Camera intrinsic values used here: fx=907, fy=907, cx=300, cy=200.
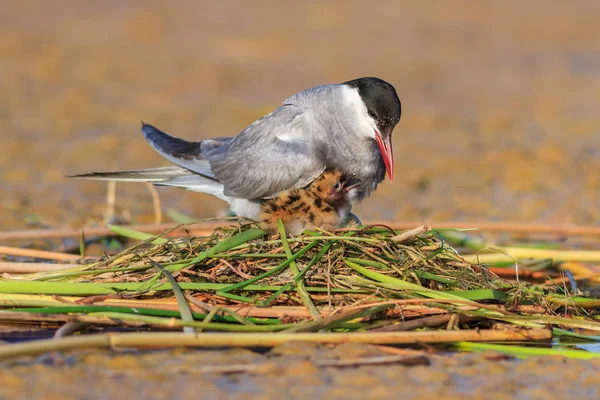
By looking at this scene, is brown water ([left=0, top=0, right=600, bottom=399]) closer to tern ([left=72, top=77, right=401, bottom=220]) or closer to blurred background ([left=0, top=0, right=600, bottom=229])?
blurred background ([left=0, top=0, right=600, bottom=229])

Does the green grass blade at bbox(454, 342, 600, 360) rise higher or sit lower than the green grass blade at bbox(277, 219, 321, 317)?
lower

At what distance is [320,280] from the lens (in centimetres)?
390

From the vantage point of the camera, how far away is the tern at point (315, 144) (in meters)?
4.56

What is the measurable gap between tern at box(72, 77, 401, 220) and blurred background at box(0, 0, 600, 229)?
1530 millimetres

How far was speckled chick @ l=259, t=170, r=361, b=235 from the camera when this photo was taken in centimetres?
417

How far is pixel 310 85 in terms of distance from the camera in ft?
33.9

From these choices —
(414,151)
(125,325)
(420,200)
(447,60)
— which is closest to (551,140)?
(414,151)

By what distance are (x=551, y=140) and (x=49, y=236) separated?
556 centimetres

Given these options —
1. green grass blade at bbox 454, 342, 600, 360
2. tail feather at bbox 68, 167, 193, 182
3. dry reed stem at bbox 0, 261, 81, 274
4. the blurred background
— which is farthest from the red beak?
the blurred background

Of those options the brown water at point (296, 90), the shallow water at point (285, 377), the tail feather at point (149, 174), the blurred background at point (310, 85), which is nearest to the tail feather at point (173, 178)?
the tail feather at point (149, 174)

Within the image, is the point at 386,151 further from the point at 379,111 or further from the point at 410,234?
the point at 410,234

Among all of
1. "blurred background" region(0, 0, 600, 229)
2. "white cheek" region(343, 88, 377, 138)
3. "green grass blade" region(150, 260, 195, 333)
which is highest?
"blurred background" region(0, 0, 600, 229)

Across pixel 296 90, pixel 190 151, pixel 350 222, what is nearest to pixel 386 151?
pixel 350 222

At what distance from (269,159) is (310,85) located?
5745 mm
